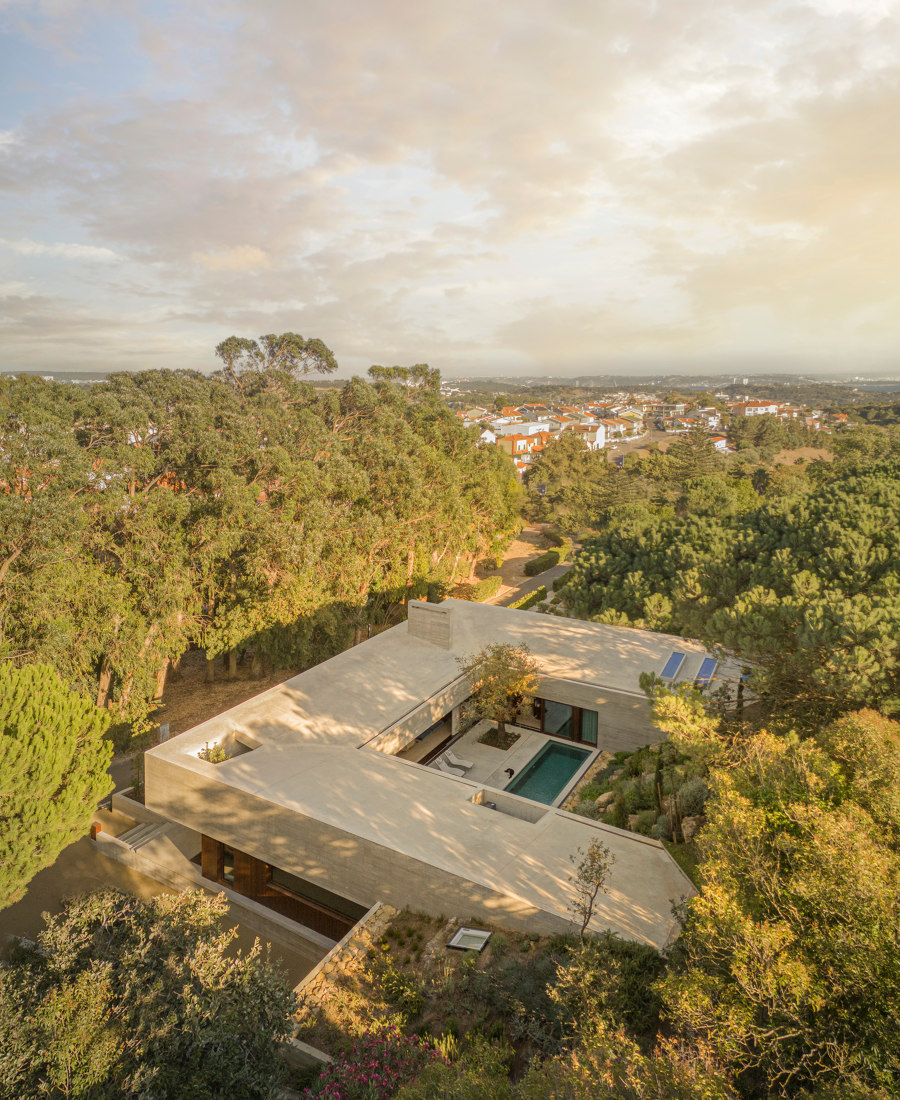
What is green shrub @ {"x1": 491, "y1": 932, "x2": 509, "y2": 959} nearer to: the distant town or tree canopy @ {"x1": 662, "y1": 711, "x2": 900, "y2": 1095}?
tree canopy @ {"x1": 662, "y1": 711, "x2": 900, "y2": 1095}

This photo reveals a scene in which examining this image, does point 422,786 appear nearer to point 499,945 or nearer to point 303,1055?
point 499,945

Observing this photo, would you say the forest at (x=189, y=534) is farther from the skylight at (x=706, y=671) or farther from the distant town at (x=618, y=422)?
the distant town at (x=618, y=422)

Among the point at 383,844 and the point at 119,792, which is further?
the point at 119,792

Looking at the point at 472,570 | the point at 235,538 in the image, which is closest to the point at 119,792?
the point at 235,538

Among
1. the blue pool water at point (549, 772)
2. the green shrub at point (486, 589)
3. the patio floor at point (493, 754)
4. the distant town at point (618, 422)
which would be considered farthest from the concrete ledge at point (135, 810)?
the distant town at point (618, 422)

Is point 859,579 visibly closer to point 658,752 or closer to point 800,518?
point 800,518

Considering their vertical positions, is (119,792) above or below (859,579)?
below
